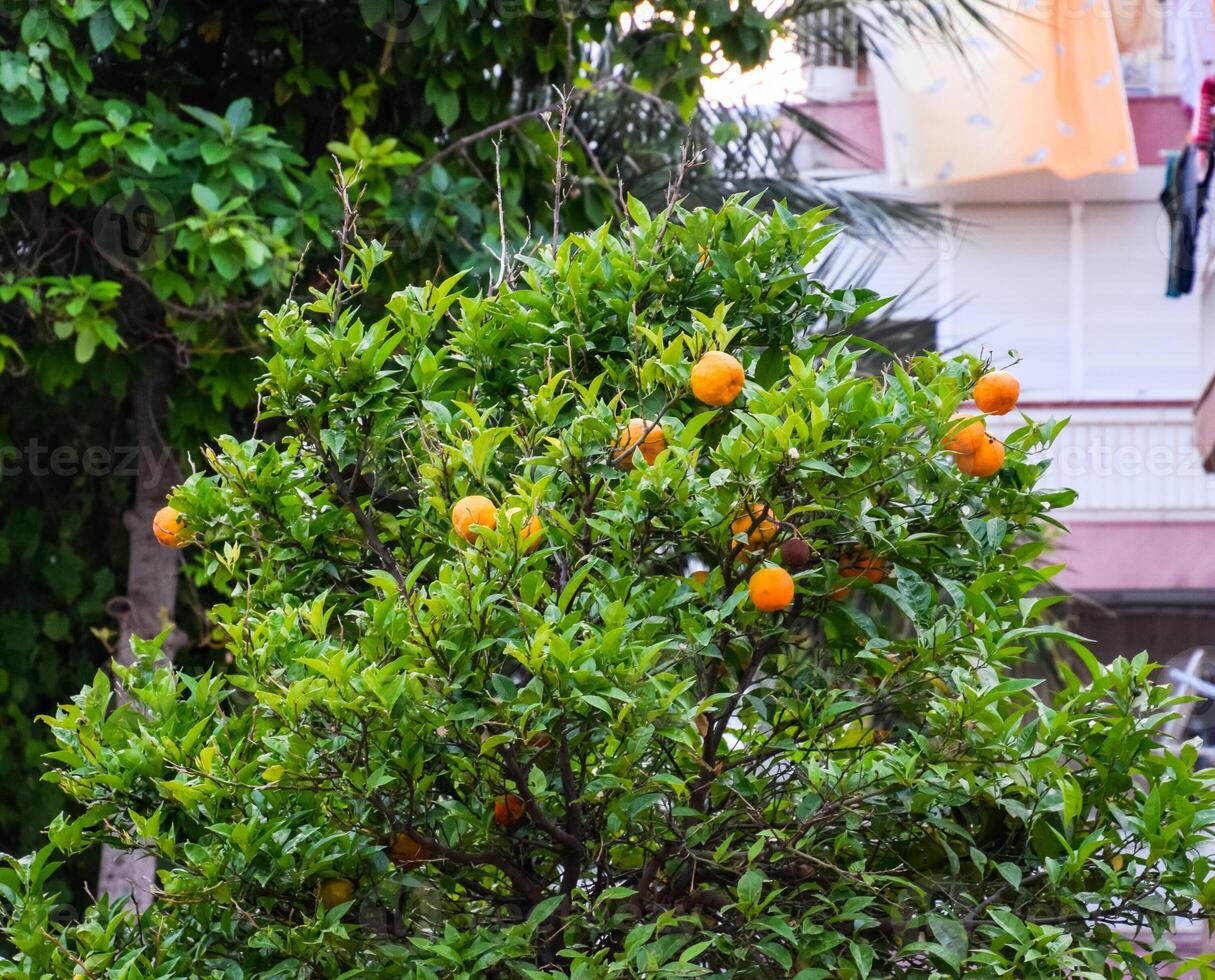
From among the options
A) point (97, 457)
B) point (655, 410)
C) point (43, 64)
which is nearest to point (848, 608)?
point (655, 410)

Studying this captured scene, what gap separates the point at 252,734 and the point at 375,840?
23 centimetres

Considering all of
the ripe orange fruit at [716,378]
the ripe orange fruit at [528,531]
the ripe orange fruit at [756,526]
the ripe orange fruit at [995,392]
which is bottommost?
the ripe orange fruit at [756,526]

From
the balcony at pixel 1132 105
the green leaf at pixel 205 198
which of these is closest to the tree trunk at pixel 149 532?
the green leaf at pixel 205 198

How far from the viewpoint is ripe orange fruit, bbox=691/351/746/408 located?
6.64 feet

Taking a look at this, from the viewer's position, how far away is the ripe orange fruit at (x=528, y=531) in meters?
1.82

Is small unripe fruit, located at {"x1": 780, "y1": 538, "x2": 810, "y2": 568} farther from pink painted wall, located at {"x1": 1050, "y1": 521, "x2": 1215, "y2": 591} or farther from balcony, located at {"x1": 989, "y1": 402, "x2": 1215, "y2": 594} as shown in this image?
pink painted wall, located at {"x1": 1050, "y1": 521, "x2": 1215, "y2": 591}

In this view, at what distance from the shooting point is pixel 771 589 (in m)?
1.90

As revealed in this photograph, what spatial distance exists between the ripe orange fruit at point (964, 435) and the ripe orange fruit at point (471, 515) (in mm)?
605

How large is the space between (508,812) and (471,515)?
43 cm

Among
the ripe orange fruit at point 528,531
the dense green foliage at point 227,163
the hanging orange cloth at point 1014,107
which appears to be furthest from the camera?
the hanging orange cloth at point 1014,107

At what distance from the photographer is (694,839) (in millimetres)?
1964

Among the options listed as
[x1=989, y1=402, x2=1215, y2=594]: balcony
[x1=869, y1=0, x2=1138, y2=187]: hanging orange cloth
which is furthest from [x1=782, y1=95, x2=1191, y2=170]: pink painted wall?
[x1=989, y1=402, x2=1215, y2=594]: balcony

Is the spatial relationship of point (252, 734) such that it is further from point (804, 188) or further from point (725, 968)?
point (804, 188)

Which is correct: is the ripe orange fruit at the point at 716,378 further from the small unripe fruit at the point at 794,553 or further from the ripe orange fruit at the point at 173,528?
the ripe orange fruit at the point at 173,528
